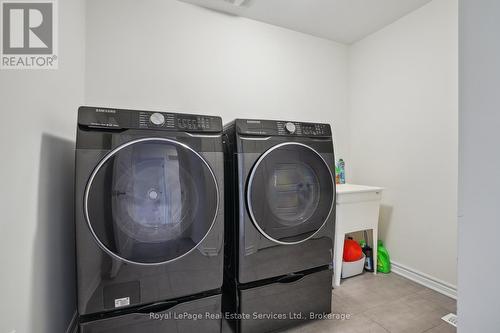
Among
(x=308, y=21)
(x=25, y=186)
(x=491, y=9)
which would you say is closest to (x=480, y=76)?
(x=491, y=9)

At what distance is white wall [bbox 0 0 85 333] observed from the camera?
70cm

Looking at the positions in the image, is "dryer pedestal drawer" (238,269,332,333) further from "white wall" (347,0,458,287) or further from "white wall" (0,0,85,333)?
"white wall" (347,0,458,287)

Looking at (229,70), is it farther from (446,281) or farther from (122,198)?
(446,281)

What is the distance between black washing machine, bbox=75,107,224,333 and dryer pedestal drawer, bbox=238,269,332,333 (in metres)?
0.17

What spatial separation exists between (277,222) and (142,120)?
0.86m

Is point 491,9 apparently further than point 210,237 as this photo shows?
No

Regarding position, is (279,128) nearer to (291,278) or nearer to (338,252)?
(291,278)

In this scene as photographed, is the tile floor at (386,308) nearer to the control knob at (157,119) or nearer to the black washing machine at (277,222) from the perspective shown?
the black washing machine at (277,222)

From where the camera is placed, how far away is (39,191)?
0.90 meters

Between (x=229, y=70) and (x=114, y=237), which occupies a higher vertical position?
(x=229, y=70)

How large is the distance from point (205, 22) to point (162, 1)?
35 cm

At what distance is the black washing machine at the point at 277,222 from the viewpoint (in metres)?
1.17

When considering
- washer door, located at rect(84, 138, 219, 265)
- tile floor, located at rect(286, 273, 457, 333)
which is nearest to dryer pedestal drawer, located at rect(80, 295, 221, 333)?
washer door, located at rect(84, 138, 219, 265)

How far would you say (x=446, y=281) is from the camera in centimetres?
166
